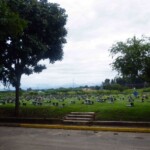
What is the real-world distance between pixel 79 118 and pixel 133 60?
14.4 feet

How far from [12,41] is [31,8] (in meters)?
2.25

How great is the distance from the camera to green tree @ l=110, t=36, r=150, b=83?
16.4 m

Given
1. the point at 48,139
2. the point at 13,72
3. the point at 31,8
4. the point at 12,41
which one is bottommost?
the point at 48,139

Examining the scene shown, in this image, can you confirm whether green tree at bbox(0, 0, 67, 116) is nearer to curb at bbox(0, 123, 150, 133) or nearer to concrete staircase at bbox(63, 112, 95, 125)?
curb at bbox(0, 123, 150, 133)

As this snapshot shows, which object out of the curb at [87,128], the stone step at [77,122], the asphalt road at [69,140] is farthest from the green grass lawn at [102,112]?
the asphalt road at [69,140]

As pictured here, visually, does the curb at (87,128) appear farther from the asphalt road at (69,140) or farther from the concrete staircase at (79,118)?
the concrete staircase at (79,118)

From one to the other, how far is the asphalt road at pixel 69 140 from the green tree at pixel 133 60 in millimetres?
3744

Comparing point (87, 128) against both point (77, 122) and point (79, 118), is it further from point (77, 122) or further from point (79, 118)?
point (79, 118)

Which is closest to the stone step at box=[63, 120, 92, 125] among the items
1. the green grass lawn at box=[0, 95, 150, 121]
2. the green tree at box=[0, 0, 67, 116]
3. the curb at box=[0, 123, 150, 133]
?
the curb at box=[0, 123, 150, 133]

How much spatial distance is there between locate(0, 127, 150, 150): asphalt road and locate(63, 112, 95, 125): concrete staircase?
1391 mm

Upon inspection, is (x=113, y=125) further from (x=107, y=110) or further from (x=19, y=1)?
(x=19, y=1)

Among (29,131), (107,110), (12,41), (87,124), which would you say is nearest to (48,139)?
(29,131)

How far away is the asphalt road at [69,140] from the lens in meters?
11.3

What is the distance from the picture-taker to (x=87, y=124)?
16750mm
